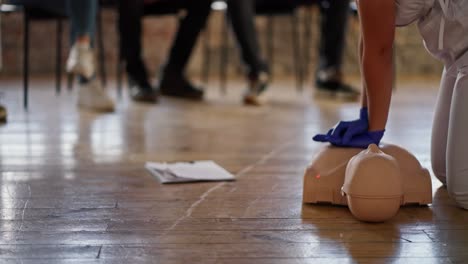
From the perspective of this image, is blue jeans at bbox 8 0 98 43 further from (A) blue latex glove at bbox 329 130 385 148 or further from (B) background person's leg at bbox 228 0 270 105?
(A) blue latex glove at bbox 329 130 385 148

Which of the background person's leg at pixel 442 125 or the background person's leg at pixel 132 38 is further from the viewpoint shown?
the background person's leg at pixel 132 38

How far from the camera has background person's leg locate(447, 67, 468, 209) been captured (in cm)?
126

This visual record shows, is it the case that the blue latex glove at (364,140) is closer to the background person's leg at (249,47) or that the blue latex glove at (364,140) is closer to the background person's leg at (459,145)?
the background person's leg at (459,145)

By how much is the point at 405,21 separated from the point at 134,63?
2.02 meters

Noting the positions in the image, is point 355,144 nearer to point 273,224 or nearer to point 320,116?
point 273,224

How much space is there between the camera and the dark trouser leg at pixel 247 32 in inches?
123

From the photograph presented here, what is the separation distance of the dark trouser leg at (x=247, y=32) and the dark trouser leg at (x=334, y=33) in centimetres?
35

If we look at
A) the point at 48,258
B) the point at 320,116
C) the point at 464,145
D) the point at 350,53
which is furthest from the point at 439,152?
the point at 350,53

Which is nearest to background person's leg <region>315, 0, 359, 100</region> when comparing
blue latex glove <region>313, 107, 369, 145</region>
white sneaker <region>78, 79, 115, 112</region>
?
white sneaker <region>78, 79, 115, 112</region>

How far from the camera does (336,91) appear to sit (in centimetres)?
335

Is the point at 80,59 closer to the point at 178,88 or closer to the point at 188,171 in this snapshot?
the point at 178,88

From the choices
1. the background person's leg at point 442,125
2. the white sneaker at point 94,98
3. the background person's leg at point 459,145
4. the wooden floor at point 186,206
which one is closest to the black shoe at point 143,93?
the white sneaker at point 94,98

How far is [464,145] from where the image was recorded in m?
1.26

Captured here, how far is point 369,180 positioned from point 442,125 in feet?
1.23
